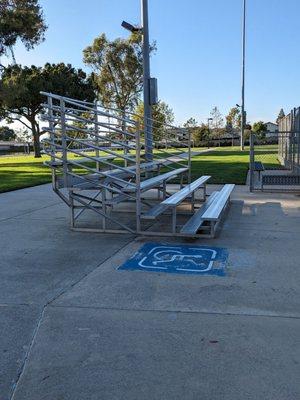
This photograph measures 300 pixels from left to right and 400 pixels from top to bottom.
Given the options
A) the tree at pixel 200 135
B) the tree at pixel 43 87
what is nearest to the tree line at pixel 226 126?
the tree at pixel 200 135

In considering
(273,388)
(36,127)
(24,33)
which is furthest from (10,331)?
(36,127)

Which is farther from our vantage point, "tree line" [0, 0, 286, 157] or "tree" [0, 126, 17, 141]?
"tree" [0, 126, 17, 141]

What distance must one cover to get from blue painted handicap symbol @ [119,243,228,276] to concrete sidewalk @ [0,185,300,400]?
152mm

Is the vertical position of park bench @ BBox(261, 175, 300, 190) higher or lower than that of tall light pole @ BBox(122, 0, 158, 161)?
lower

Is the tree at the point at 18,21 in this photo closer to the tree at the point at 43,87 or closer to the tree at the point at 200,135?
the tree at the point at 43,87

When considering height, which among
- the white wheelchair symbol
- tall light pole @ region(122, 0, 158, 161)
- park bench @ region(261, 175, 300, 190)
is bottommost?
the white wheelchair symbol

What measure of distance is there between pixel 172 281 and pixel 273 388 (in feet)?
6.72

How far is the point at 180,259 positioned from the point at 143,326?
203 centimetres

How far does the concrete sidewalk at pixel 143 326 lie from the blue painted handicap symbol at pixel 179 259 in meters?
0.15

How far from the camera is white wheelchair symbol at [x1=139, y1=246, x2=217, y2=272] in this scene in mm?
5230

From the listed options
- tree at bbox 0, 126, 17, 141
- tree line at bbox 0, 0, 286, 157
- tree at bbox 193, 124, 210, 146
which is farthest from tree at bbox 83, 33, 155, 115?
tree at bbox 0, 126, 17, 141

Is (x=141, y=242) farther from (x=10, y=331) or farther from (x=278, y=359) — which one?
(x=278, y=359)

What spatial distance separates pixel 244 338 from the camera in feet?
11.1

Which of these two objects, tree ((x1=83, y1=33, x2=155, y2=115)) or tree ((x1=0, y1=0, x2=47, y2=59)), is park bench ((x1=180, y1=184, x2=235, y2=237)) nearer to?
tree ((x1=0, y1=0, x2=47, y2=59))
